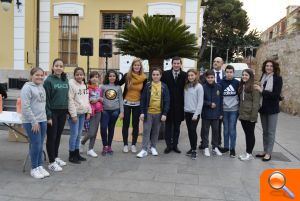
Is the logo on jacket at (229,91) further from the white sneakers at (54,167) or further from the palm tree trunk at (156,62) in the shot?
the white sneakers at (54,167)

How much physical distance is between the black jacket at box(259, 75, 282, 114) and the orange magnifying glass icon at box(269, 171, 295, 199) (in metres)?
4.78

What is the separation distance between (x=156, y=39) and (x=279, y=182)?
6.12 meters

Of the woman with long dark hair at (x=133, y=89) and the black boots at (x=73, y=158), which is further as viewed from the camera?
the woman with long dark hair at (x=133, y=89)

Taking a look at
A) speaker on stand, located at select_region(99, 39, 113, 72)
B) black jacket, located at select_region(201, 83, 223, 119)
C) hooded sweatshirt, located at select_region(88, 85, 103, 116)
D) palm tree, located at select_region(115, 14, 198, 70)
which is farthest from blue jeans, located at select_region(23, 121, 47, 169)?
speaker on stand, located at select_region(99, 39, 113, 72)

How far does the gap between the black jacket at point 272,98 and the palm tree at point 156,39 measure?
2238mm

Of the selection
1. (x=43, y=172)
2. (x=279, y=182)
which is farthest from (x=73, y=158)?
(x=279, y=182)

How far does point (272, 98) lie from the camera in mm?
6922

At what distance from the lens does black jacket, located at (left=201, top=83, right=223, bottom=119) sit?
7266 mm

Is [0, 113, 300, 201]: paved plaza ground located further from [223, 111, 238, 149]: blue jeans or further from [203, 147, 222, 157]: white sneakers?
[223, 111, 238, 149]: blue jeans

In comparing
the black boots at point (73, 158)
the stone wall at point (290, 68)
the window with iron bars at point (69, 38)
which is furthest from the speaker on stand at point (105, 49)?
the stone wall at point (290, 68)

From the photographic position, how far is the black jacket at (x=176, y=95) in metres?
7.34

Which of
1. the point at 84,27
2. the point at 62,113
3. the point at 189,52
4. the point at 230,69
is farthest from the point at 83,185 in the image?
the point at 84,27

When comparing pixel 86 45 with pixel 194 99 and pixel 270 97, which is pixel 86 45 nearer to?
pixel 194 99

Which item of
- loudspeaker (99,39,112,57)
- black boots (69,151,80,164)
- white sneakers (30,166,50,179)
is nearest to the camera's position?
white sneakers (30,166,50,179)
